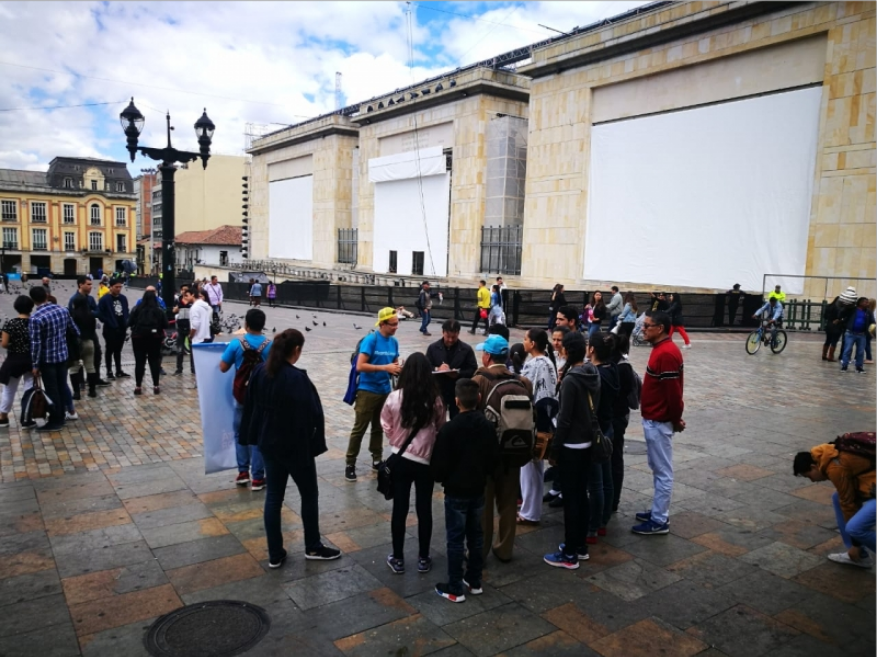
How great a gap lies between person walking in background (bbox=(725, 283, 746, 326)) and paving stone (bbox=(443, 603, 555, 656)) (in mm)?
21570

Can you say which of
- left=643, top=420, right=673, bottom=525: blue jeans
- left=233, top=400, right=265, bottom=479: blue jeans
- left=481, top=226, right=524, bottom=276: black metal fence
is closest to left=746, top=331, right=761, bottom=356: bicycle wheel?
left=643, top=420, right=673, bottom=525: blue jeans

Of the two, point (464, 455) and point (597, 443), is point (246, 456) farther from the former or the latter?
point (597, 443)

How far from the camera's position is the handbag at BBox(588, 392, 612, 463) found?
194 inches

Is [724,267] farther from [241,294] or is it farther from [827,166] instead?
[241,294]

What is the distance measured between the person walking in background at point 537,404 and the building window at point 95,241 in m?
91.0

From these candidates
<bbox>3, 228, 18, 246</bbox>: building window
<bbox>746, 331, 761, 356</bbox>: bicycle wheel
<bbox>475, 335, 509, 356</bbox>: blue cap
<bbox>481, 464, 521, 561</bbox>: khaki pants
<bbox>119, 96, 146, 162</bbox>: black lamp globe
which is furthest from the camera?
<bbox>3, 228, 18, 246</bbox>: building window

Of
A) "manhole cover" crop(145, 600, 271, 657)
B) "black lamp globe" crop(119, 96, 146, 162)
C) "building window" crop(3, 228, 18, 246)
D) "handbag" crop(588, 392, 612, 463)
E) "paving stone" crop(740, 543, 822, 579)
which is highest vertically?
"black lamp globe" crop(119, 96, 146, 162)

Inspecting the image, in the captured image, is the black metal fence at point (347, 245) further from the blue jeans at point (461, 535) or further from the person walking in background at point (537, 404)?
the blue jeans at point (461, 535)

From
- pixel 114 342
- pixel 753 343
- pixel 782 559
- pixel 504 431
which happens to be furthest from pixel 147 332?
pixel 753 343

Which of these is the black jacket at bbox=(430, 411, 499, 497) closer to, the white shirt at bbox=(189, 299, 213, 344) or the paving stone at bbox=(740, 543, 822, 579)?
the paving stone at bbox=(740, 543, 822, 579)

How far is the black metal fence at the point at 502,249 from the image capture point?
35.1 meters

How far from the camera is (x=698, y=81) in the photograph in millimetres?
26078

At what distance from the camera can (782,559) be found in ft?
16.8

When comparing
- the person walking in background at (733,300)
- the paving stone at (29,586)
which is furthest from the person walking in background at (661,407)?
the person walking in background at (733,300)
